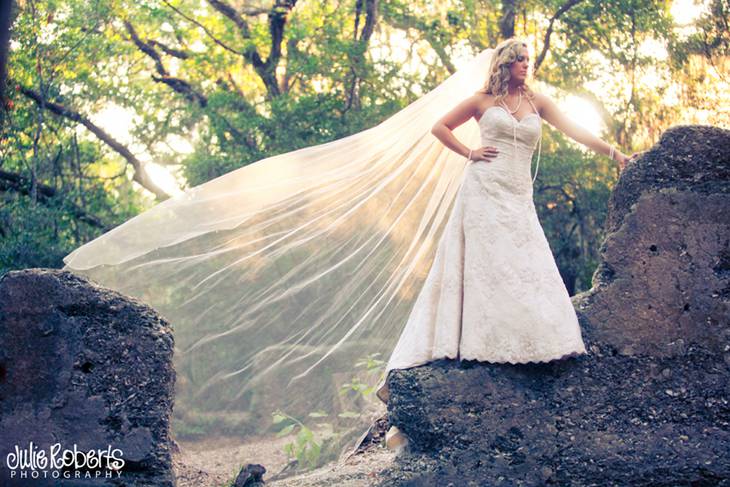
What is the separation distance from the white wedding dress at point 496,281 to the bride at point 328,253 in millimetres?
13

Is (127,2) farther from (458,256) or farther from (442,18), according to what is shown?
(458,256)

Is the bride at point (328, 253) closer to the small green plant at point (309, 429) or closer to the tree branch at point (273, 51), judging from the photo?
the small green plant at point (309, 429)

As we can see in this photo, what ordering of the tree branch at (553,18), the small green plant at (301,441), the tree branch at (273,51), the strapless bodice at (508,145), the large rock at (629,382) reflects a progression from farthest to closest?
the tree branch at (273,51) < the tree branch at (553,18) < the small green plant at (301,441) < the strapless bodice at (508,145) < the large rock at (629,382)

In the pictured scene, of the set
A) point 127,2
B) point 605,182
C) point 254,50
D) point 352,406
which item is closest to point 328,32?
point 254,50

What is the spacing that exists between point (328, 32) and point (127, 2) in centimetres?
274

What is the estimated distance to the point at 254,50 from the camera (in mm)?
11938

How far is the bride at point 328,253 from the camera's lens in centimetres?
488

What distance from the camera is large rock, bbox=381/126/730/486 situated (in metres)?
4.39

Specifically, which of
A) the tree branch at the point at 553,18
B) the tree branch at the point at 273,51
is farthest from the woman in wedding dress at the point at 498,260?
the tree branch at the point at 273,51

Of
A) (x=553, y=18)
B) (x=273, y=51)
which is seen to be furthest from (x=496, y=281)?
(x=273, y=51)

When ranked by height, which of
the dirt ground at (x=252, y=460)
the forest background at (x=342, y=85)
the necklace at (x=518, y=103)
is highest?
the forest background at (x=342, y=85)

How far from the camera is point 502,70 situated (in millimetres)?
4891

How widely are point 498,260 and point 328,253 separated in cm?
139

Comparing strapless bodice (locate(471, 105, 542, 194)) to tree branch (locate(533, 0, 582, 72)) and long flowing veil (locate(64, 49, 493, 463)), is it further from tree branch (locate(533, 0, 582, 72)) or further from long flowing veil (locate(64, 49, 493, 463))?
tree branch (locate(533, 0, 582, 72))
